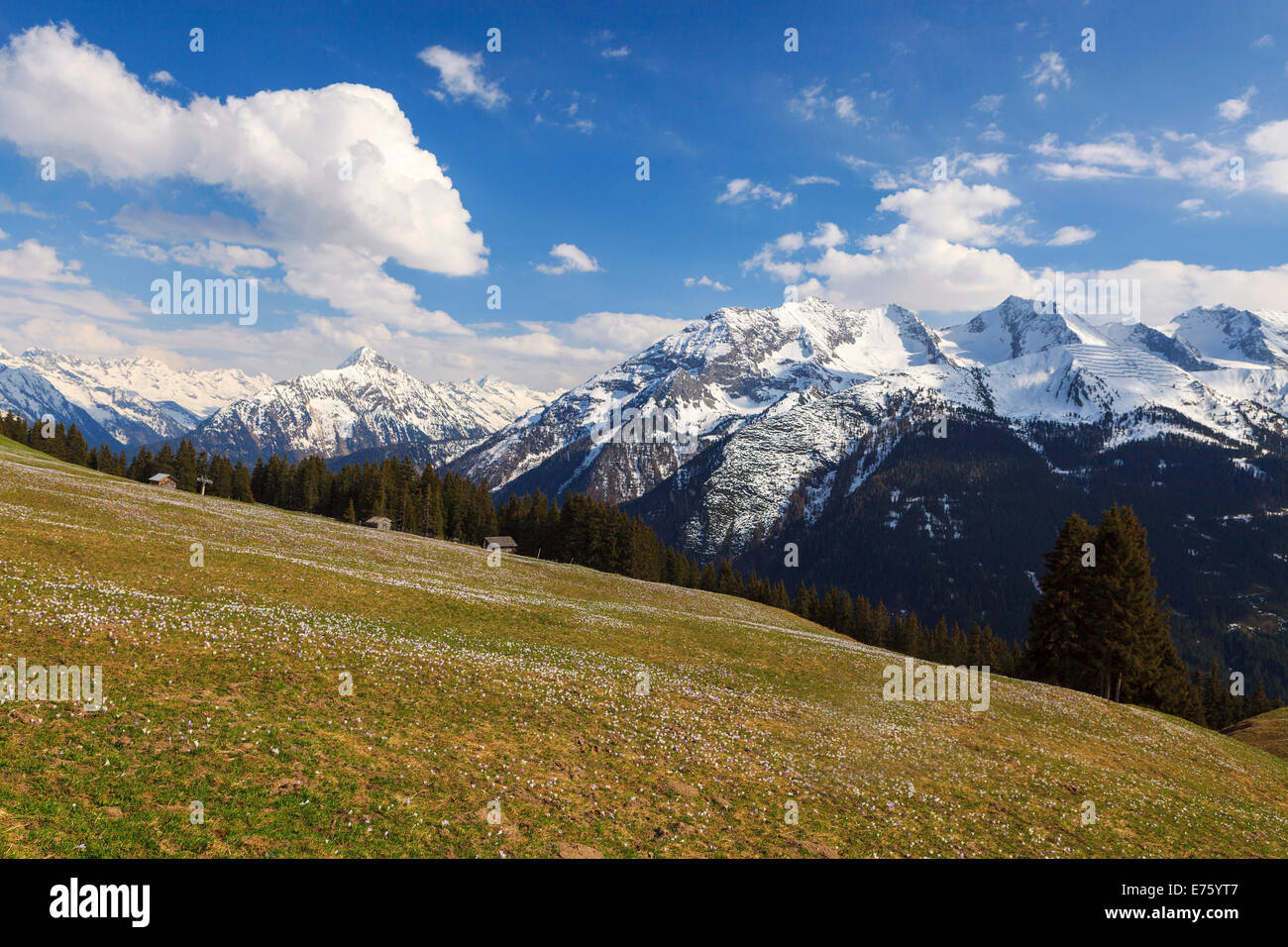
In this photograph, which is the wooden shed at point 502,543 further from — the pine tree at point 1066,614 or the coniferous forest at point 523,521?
the pine tree at point 1066,614

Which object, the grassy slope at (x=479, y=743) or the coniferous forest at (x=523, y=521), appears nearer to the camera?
the grassy slope at (x=479, y=743)

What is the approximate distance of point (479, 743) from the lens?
1703cm

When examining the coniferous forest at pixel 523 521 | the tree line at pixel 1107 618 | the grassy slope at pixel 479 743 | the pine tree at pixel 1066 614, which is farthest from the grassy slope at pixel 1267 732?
the coniferous forest at pixel 523 521

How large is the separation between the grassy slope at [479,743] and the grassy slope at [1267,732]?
7.06m

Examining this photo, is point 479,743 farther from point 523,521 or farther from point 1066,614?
point 523,521

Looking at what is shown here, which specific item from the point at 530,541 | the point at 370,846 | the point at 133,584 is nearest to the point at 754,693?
the point at 370,846

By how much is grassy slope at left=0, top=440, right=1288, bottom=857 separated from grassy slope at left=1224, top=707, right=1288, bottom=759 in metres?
7.06

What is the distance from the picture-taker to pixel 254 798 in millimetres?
11977

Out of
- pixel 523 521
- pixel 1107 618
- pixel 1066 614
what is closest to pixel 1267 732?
pixel 1107 618

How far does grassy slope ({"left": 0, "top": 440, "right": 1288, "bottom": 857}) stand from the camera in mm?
12000

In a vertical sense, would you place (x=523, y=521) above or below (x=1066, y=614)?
above

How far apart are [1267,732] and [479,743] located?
206 ft

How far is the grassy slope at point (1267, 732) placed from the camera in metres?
41.9
